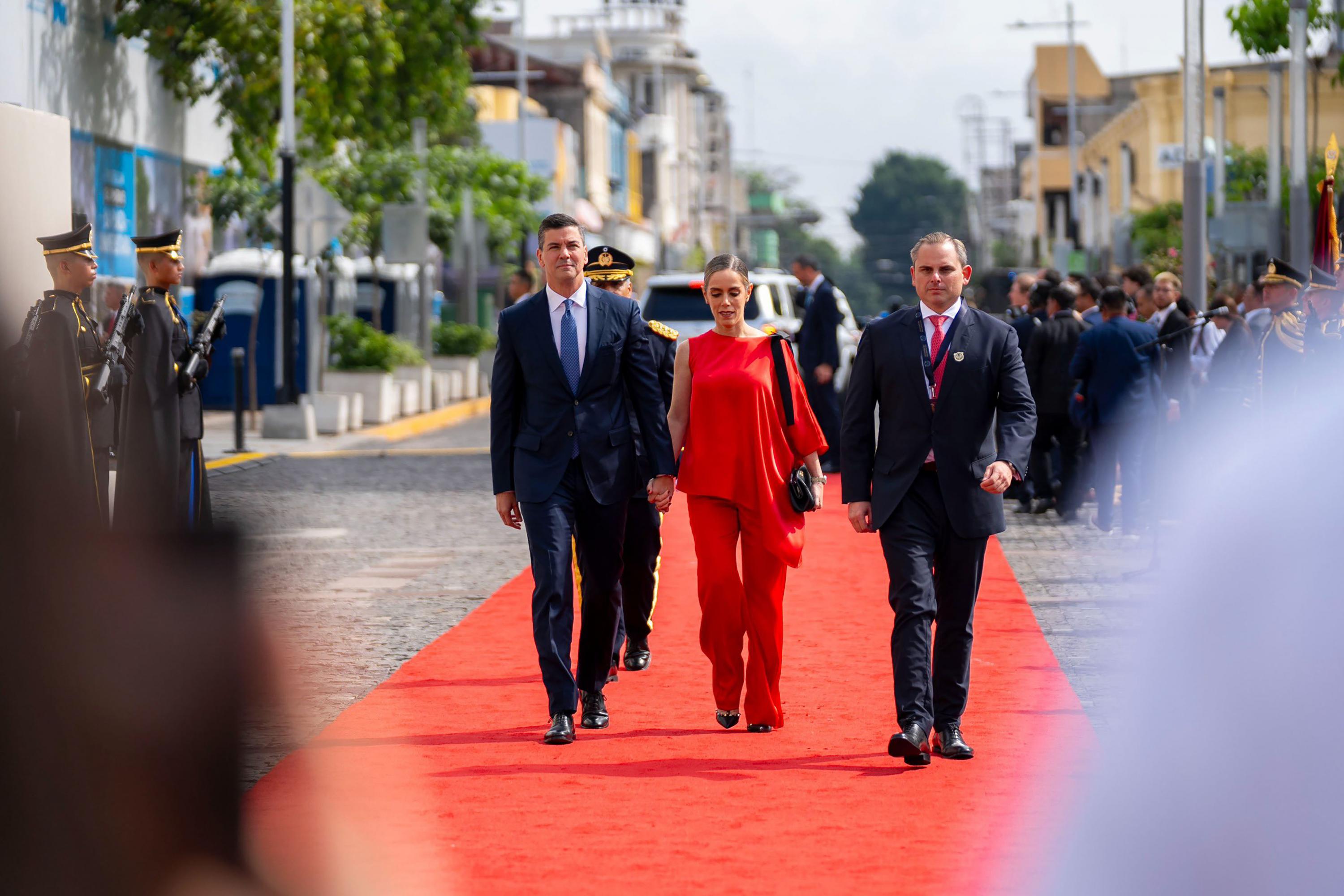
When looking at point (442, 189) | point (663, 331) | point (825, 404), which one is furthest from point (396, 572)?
point (442, 189)

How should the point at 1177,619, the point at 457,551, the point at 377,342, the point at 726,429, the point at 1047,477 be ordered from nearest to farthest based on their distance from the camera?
the point at 726,429 → the point at 1177,619 → the point at 457,551 → the point at 1047,477 → the point at 377,342

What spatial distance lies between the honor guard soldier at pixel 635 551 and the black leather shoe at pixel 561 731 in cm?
129

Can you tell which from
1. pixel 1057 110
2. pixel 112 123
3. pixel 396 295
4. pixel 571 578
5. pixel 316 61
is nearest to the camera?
pixel 571 578

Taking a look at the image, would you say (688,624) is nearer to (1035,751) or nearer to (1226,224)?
(1035,751)

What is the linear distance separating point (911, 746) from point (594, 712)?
1376 millimetres

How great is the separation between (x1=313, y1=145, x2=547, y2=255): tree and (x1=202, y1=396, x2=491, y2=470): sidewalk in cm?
287

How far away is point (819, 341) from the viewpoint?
59.3 ft

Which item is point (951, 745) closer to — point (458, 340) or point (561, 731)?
point (561, 731)

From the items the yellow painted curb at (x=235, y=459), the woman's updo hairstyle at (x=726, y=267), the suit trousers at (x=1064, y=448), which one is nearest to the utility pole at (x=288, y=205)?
the yellow painted curb at (x=235, y=459)

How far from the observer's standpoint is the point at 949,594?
6.73 meters

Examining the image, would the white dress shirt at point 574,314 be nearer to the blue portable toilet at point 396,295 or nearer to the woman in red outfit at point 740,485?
the woman in red outfit at point 740,485

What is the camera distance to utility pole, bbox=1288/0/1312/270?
18.0 meters

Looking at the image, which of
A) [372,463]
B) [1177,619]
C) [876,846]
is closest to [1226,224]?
[372,463]

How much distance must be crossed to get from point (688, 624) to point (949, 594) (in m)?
3.45
